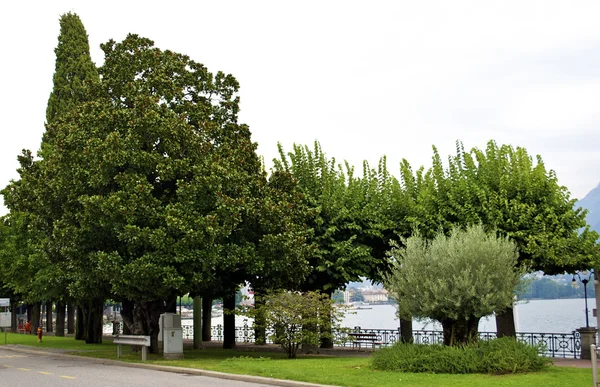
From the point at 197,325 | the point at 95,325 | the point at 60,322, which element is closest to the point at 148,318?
the point at 197,325

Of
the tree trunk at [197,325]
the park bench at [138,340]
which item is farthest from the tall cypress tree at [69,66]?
the park bench at [138,340]

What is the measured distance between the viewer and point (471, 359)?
18078mm

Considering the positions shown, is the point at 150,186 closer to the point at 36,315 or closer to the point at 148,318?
the point at 148,318

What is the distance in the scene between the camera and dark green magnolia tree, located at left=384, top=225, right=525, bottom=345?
62.7 ft

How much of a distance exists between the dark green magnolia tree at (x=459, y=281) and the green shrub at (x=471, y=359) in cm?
104

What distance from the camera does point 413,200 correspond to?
3139 centimetres

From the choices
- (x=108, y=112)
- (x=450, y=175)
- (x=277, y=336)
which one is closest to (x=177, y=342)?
(x=277, y=336)

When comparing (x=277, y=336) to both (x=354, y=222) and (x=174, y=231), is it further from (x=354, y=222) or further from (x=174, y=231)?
(x=354, y=222)

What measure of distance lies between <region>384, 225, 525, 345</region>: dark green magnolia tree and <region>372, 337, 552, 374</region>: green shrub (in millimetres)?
1037

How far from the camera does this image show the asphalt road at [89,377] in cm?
1660

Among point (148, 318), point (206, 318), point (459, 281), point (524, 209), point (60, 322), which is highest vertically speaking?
point (524, 209)

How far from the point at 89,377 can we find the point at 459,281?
10384 mm

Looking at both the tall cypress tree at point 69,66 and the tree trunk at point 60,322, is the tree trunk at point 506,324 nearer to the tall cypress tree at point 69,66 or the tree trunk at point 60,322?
the tall cypress tree at point 69,66

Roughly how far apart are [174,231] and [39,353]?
12333mm
